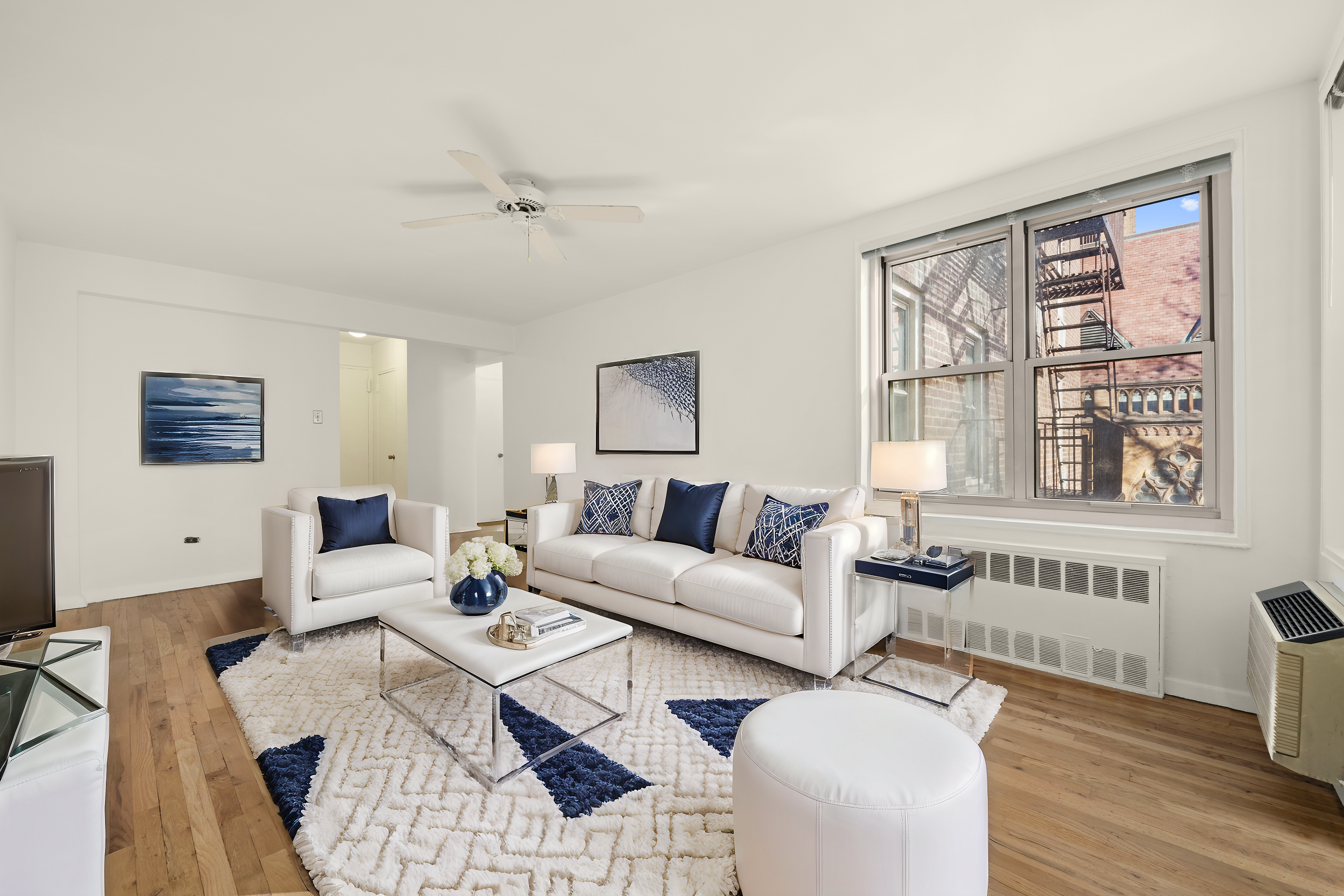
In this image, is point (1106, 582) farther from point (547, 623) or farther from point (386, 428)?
point (386, 428)

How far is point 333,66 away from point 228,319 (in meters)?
3.51

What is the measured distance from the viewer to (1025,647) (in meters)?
Result: 2.84

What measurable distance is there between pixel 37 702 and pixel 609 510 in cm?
304

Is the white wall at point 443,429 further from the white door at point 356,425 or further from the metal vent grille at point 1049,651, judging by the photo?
the metal vent grille at point 1049,651

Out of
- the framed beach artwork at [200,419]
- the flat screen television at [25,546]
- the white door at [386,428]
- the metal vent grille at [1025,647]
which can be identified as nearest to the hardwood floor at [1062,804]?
the metal vent grille at [1025,647]

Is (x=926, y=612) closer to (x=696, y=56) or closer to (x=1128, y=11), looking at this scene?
(x=1128, y=11)

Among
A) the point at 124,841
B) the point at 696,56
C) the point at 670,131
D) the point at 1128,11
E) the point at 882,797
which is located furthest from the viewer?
the point at 670,131

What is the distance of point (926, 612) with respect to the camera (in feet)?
10.5

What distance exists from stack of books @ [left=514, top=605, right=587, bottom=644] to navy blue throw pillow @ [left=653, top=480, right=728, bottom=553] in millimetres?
1339

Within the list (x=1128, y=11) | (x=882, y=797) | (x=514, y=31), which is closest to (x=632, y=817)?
(x=882, y=797)

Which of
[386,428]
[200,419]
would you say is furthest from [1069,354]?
[386,428]

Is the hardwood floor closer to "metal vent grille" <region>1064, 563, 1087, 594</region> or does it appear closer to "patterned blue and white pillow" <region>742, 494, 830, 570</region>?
"metal vent grille" <region>1064, 563, 1087, 594</region>

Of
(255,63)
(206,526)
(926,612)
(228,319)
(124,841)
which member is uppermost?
(255,63)

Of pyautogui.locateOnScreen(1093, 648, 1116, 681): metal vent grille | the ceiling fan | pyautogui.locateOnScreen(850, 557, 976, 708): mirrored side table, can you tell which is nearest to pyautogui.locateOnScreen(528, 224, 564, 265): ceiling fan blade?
the ceiling fan
